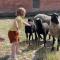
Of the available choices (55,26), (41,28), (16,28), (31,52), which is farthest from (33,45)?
(16,28)

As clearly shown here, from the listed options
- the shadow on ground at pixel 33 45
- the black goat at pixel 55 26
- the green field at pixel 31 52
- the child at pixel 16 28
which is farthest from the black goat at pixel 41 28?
the child at pixel 16 28

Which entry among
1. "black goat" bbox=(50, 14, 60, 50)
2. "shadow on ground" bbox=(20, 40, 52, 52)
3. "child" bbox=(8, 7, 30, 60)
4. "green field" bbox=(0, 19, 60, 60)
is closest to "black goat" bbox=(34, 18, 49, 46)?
"shadow on ground" bbox=(20, 40, 52, 52)

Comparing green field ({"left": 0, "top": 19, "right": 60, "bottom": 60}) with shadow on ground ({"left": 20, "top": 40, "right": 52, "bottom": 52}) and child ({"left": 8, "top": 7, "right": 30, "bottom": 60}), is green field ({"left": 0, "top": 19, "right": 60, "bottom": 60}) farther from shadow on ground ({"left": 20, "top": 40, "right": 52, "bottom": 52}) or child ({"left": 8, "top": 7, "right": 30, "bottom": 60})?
child ({"left": 8, "top": 7, "right": 30, "bottom": 60})

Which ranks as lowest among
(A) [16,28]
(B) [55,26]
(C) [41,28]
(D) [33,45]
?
(D) [33,45]

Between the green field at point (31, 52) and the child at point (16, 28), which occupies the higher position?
the child at point (16, 28)

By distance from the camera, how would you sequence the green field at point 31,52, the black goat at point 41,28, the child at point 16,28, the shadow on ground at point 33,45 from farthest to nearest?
the black goat at point 41,28 → the shadow on ground at point 33,45 → the green field at point 31,52 → the child at point 16,28

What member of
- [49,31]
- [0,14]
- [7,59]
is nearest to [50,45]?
[49,31]

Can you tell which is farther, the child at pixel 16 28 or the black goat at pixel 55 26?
the black goat at pixel 55 26

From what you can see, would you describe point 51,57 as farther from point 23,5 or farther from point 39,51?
point 23,5

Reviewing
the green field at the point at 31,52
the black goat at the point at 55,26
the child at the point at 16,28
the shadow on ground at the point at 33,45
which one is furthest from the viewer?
the shadow on ground at the point at 33,45

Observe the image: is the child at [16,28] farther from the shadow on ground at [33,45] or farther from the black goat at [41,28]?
the black goat at [41,28]

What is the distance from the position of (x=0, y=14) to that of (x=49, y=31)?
9927 mm

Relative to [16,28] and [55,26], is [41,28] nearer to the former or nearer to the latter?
[55,26]

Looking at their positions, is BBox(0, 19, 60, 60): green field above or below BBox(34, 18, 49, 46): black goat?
below
